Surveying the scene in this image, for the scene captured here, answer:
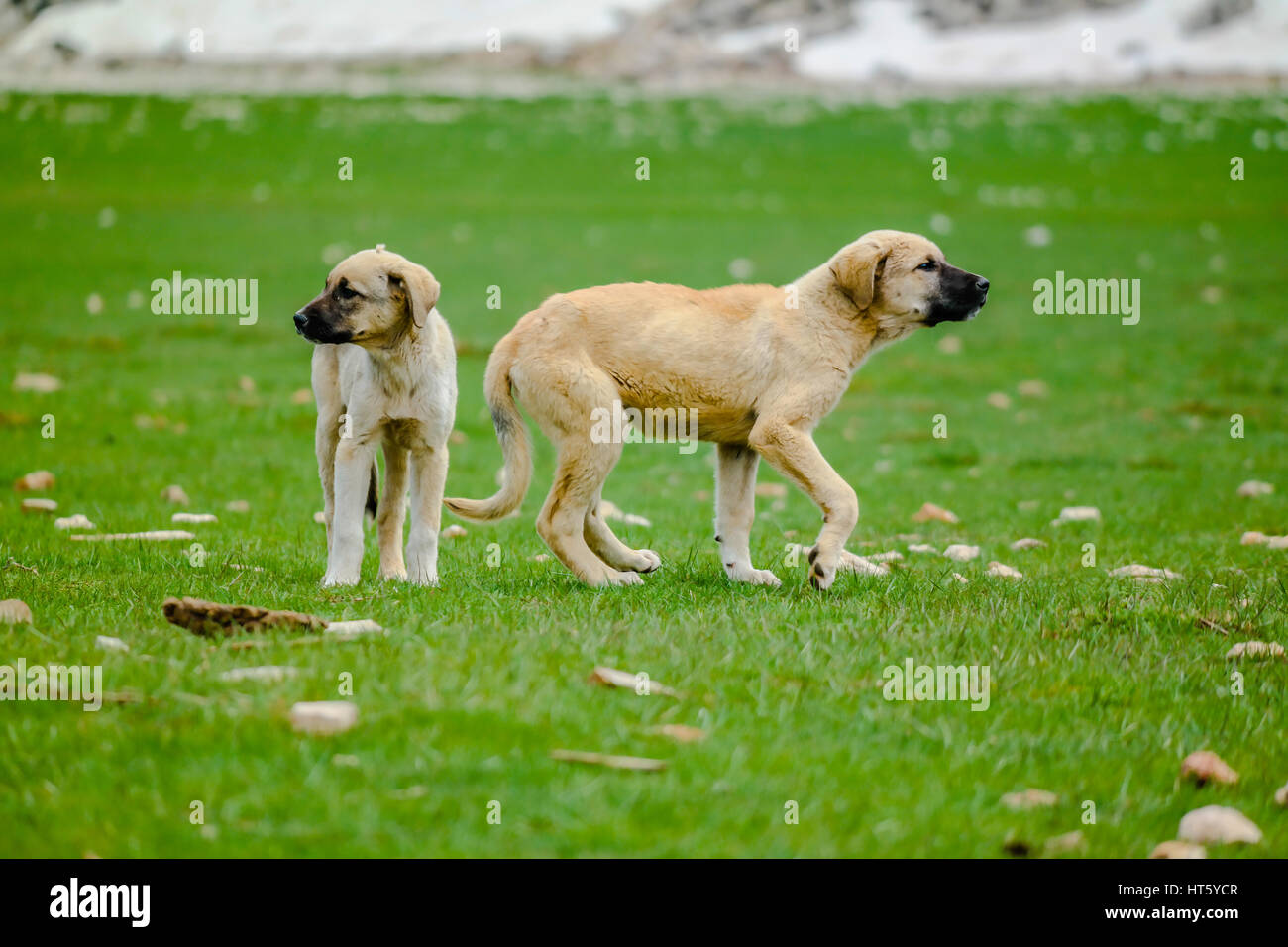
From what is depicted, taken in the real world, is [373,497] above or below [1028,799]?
above

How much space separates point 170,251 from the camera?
24.8 m

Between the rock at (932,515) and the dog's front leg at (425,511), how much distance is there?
416cm

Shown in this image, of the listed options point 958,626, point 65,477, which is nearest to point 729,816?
point 958,626

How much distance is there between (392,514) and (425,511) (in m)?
0.53

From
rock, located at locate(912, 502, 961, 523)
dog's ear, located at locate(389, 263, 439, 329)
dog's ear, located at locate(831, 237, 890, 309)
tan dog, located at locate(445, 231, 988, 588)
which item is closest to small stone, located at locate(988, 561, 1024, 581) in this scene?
tan dog, located at locate(445, 231, 988, 588)

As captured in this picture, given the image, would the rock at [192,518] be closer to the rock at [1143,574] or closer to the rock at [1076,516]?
the rock at [1143,574]

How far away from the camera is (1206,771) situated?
15.4 ft

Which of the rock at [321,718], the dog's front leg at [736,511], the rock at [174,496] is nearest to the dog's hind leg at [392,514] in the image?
→ the dog's front leg at [736,511]

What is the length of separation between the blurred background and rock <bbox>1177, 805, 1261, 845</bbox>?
52.4m

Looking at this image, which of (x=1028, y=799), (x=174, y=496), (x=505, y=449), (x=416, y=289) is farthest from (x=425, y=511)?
(x=1028, y=799)

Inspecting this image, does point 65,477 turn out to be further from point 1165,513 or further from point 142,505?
point 1165,513

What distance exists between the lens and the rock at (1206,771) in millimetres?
4676

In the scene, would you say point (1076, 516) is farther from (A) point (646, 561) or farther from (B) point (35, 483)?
(B) point (35, 483)
